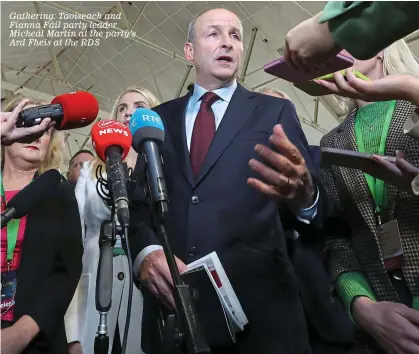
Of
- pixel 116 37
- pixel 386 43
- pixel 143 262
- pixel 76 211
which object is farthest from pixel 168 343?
pixel 116 37

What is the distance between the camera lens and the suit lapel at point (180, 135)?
169 centimetres

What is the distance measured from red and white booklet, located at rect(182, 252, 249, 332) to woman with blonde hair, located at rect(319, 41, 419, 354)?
0.94ft

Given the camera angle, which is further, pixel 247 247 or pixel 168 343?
pixel 247 247

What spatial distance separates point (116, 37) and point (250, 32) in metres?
1.79

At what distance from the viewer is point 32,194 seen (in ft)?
5.25

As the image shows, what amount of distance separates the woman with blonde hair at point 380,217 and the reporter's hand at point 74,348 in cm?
102

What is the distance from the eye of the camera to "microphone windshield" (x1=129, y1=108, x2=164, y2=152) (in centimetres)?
143

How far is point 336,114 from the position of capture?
749 centimetres

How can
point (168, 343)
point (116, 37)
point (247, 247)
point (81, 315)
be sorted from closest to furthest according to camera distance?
point (168, 343)
point (247, 247)
point (81, 315)
point (116, 37)

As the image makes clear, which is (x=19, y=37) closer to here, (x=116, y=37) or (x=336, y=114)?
(x=116, y=37)

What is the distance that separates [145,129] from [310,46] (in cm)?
62

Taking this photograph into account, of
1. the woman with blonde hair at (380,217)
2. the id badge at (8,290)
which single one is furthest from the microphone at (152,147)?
the id badge at (8,290)

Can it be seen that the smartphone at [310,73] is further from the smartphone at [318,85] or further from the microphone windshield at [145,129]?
the microphone windshield at [145,129]

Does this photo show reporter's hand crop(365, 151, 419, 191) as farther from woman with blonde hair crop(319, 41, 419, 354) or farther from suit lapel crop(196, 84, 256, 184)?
suit lapel crop(196, 84, 256, 184)
